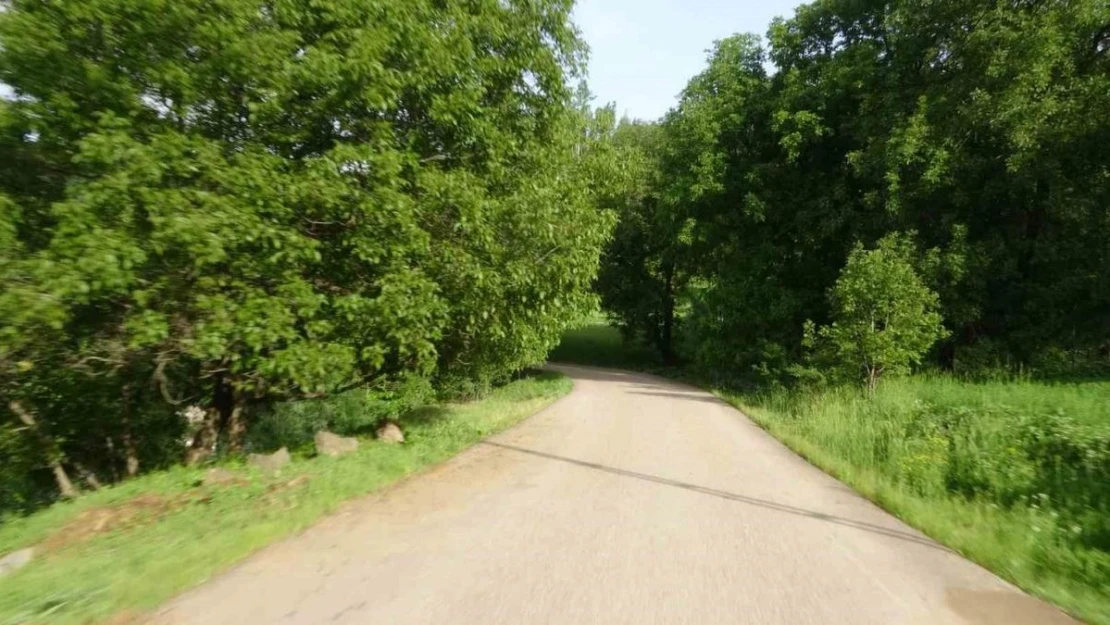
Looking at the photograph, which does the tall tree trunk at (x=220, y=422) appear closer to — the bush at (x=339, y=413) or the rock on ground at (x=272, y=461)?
the bush at (x=339, y=413)

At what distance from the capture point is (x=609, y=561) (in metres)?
5.11

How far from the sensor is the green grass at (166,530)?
4219 mm

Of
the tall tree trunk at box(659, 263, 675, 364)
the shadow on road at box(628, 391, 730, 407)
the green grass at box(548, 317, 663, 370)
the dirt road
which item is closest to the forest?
the dirt road

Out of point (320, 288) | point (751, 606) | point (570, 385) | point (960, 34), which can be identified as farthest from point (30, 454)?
point (960, 34)

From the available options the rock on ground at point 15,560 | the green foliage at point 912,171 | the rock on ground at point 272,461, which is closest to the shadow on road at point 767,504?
the rock on ground at point 272,461

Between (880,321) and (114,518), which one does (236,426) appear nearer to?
(114,518)

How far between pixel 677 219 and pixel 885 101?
316 inches

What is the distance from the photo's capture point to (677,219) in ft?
80.6

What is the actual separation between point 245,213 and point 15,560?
3751 mm

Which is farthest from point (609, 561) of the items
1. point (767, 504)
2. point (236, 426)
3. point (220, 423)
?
point (220, 423)

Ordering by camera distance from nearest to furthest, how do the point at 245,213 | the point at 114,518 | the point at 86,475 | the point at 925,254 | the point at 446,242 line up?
the point at 114,518 < the point at 245,213 < the point at 446,242 < the point at 86,475 < the point at 925,254

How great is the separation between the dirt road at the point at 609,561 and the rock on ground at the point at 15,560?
2018 mm

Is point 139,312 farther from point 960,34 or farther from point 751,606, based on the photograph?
point 960,34

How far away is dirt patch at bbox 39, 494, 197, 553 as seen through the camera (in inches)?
228
